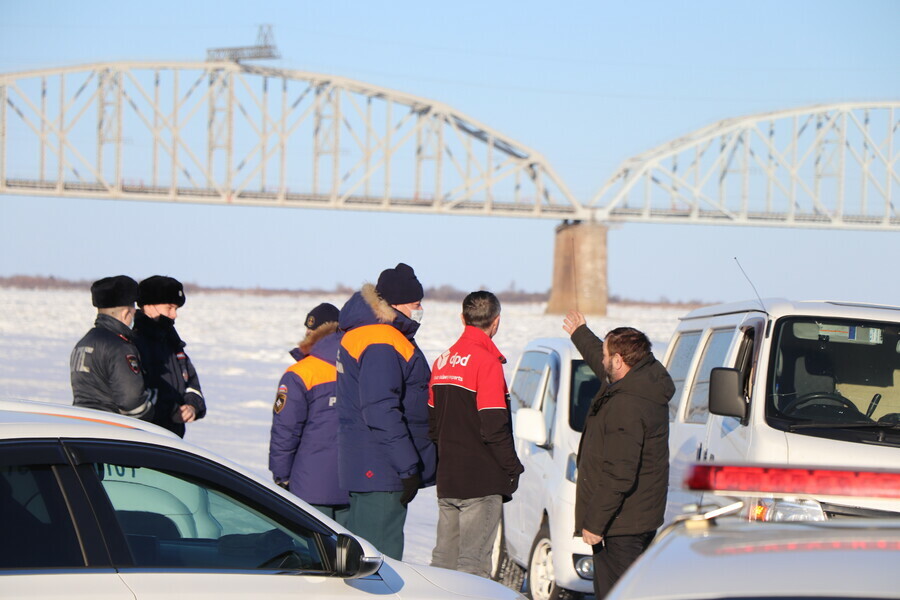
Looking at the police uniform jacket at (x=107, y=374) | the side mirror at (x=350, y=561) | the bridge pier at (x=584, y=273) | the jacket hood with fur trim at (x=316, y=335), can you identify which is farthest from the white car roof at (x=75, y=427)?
the bridge pier at (x=584, y=273)

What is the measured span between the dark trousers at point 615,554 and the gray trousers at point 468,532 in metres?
0.78

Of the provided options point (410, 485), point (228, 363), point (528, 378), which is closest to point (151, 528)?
point (410, 485)

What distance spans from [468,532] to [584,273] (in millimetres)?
74229

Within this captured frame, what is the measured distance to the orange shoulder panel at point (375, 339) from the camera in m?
5.88

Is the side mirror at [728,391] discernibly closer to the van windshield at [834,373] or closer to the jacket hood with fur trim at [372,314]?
the van windshield at [834,373]

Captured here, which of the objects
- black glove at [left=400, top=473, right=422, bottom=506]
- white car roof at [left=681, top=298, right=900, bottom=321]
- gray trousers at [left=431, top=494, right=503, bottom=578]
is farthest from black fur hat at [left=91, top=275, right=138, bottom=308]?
white car roof at [left=681, top=298, right=900, bottom=321]

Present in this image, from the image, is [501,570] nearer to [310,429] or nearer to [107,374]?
[310,429]

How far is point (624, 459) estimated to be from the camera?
17.2 feet

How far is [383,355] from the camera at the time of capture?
19.1 feet

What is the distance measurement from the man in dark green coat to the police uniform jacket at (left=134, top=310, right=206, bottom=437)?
2721mm

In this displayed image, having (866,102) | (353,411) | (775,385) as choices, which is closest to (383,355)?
(353,411)

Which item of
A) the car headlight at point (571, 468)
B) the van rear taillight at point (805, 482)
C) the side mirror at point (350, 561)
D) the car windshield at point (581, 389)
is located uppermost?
the van rear taillight at point (805, 482)

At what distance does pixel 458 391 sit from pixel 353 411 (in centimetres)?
53

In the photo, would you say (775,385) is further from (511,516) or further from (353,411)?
(511,516)
